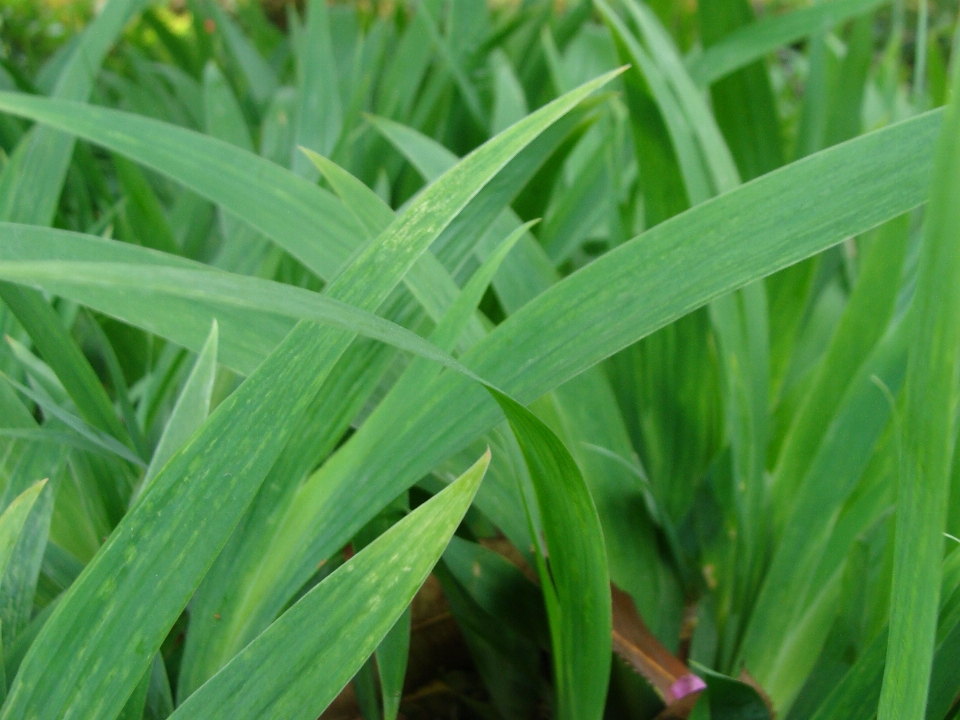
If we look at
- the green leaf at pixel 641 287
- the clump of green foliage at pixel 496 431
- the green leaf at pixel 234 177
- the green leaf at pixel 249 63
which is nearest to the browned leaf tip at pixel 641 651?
the clump of green foliage at pixel 496 431

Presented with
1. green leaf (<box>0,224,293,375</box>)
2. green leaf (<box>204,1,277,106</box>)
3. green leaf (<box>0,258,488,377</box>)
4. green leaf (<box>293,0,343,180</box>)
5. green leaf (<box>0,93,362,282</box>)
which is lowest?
green leaf (<box>0,258,488,377</box>)

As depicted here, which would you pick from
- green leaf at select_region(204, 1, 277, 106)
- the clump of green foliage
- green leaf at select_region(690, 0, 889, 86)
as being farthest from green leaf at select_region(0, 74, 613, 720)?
green leaf at select_region(204, 1, 277, 106)

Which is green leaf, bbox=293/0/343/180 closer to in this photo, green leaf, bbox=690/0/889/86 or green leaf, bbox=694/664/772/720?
green leaf, bbox=690/0/889/86

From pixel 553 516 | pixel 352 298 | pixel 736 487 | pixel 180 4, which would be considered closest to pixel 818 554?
pixel 736 487

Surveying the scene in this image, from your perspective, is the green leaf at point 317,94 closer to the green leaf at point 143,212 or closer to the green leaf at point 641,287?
the green leaf at point 143,212

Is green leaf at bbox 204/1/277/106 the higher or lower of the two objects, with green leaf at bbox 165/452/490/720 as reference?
higher

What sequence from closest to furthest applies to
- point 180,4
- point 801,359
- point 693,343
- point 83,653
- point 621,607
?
1. point 83,653
2. point 621,607
3. point 693,343
4. point 801,359
5. point 180,4

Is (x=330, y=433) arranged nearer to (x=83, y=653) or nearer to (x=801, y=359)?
(x=83, y=653)
